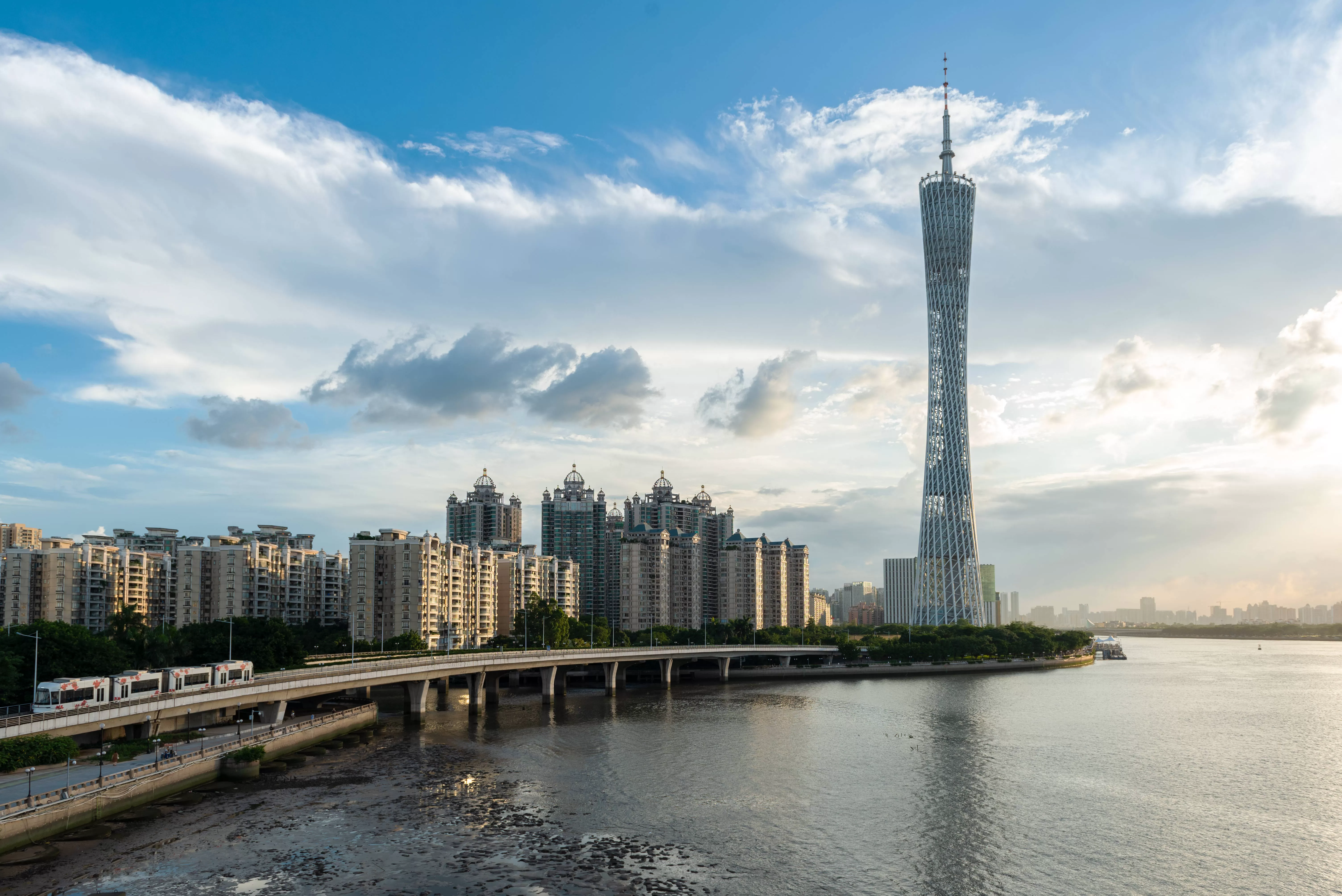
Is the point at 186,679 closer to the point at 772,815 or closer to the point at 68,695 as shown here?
the point at 68,695

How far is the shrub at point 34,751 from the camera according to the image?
127 feet

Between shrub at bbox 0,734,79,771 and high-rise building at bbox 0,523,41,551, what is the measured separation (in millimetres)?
140863

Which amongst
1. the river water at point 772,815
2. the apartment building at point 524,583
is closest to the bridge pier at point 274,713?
Result: the river water at point 772,815

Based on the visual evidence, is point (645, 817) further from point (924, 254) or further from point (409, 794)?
point (924, 254)

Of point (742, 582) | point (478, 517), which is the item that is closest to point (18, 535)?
point (478, 517)

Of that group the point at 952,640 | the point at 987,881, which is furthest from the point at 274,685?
the point at 952,640

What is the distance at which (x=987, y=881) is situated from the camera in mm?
30797

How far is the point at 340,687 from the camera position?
59938 millimetres

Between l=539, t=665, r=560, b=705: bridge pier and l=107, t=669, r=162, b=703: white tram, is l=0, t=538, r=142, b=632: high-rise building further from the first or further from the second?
l=107, t=669, r=162, b=703: white tram

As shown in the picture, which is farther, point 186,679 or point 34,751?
point 186,679

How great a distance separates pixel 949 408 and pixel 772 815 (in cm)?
10735

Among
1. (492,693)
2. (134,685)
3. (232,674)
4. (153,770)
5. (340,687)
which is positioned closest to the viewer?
(153,770)

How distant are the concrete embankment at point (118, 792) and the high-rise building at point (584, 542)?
11388 centimetres

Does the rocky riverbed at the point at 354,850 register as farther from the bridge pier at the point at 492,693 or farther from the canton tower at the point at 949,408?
the canton tower at the point at 949,408
